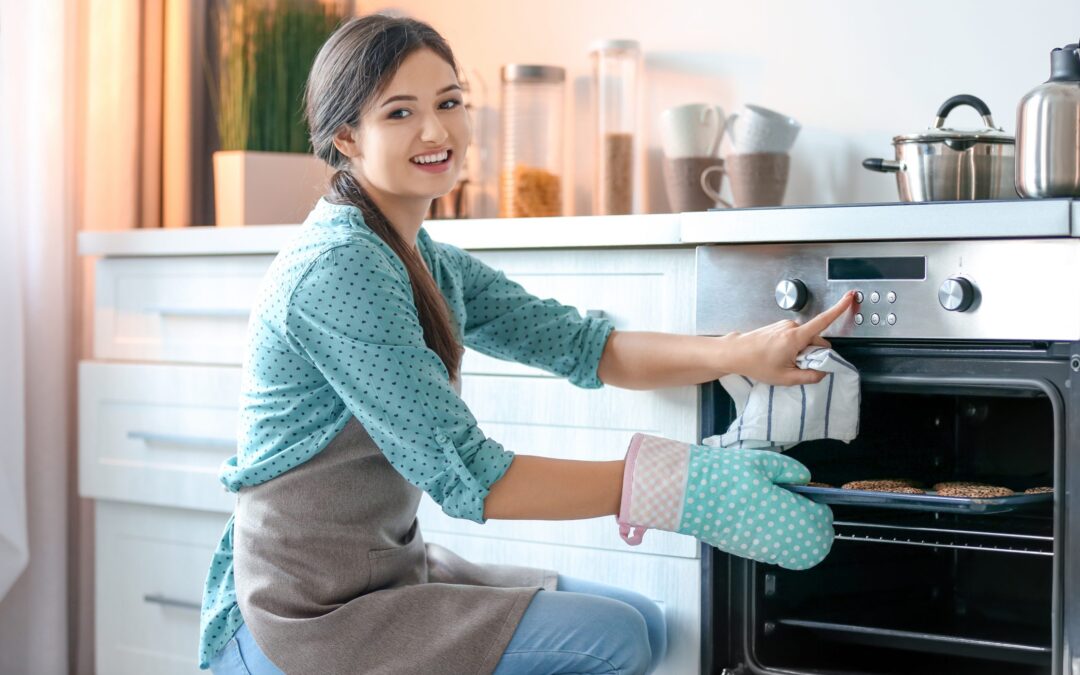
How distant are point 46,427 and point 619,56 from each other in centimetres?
122

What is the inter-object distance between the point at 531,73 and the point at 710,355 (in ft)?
2.85

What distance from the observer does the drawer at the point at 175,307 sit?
1999mm

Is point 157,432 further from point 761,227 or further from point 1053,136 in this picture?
point 1053,136

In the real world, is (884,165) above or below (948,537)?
above

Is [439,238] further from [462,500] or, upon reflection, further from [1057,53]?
[1057,53]

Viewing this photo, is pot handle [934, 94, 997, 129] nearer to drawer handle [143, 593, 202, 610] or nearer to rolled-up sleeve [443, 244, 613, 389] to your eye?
rolled-up sleeve [443, 244, 613, 389]

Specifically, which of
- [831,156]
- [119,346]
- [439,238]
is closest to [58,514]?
[119,346]

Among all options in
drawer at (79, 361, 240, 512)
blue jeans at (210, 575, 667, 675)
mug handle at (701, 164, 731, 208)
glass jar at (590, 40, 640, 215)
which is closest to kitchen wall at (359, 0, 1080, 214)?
glass jar at (590, 40, 640, 215)

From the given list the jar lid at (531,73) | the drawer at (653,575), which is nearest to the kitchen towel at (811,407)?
the drawer at (653,575)

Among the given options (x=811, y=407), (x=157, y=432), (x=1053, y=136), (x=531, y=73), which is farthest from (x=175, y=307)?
(x=1053, y=136)

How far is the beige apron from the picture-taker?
1.34 meters

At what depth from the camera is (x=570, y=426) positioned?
1688 mm

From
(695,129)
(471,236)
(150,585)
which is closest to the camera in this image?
(471,236)

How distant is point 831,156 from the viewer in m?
2.04
